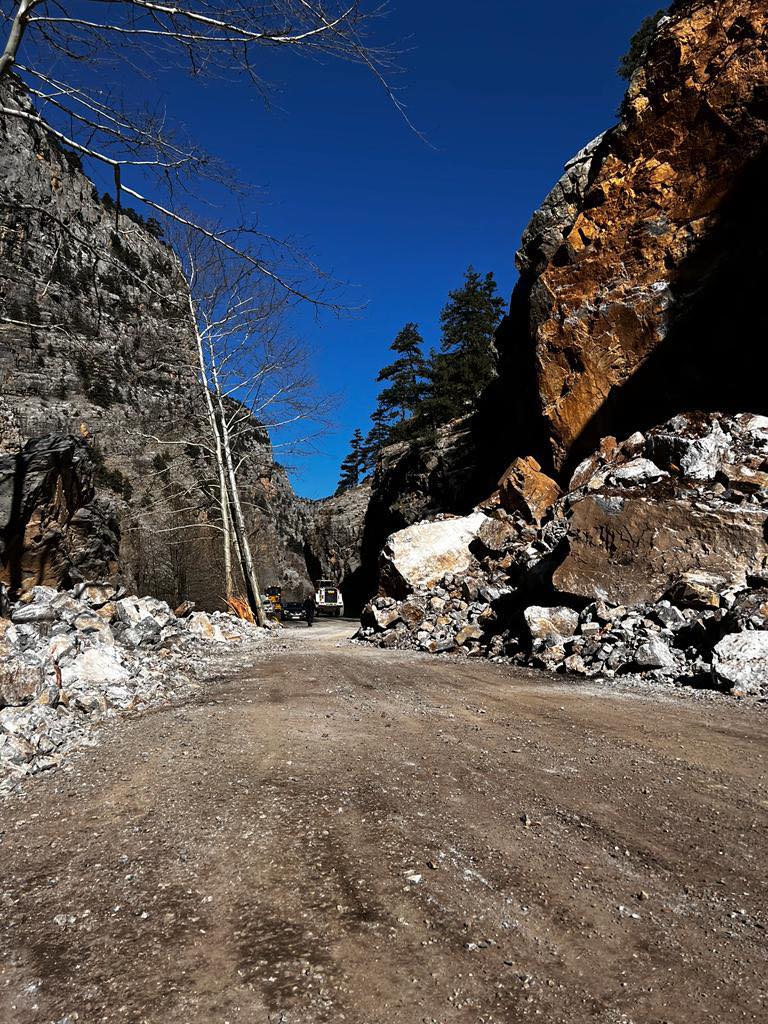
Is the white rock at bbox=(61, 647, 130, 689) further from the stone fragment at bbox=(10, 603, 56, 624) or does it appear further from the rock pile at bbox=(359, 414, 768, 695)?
the rock pile at bbox=(359, 414, 768, 695)

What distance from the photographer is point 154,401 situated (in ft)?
86.7

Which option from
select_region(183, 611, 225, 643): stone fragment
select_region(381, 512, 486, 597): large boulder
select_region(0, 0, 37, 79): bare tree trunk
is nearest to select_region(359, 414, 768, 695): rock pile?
select_region(381, 512, 486, 597): large boulder

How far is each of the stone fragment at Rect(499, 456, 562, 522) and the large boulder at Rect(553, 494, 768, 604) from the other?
5466mm

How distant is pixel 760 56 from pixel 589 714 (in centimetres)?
1877

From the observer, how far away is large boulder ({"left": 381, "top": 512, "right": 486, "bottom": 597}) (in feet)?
42.4

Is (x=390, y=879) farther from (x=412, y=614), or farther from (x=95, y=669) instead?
(x=412, y=614)

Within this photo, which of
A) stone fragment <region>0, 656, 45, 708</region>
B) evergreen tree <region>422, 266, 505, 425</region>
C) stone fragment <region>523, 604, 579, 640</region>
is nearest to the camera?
stone fragment <region>0, 656, 45, 708</region>

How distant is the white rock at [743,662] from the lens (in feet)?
17.2

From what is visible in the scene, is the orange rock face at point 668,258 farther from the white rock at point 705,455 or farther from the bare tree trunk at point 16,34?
the bare tree trunk at point 16,34

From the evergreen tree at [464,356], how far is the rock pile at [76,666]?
27.4 meters

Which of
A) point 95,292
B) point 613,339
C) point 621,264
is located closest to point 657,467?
point 613,339

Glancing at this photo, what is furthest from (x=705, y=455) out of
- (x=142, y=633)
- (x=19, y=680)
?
(x=19, y=680)

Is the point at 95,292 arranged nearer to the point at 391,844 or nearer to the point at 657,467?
the point at 391,844

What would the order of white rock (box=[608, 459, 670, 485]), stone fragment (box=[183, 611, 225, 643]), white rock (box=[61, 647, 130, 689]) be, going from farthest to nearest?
white rock (box=[608, 459, 670, 485]), stone fragment (box=[183, 611, 225, 643]), white rock (box=[61, 647, 130, 689])
